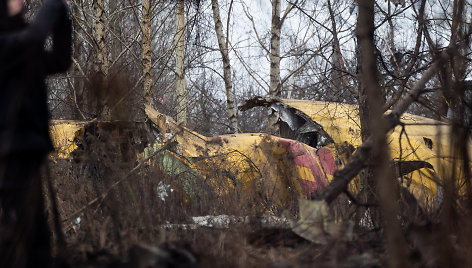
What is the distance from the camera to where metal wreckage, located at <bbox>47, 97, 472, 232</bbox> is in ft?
17.8

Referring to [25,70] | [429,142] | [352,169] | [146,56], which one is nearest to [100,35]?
[146,56]

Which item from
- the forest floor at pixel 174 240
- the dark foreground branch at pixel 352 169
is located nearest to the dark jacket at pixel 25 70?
the forest floor at pixel 174 240

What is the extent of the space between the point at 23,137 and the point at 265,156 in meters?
4.61

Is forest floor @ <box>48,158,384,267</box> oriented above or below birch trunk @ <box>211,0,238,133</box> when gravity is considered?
below

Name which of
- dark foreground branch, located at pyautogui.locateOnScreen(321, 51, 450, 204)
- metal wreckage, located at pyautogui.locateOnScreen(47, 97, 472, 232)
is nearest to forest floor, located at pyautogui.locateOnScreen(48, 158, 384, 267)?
dark foreground branch, located at pyautogui.locateOnScreen(321, 51, 450, 204)

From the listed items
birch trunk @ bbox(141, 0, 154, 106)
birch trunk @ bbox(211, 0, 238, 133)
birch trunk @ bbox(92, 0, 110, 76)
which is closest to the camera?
birch trunk @ bbox(92, 0, 110, 76)

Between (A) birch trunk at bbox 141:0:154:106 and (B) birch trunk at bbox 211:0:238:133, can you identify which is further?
(B) birch trunk at bbox 211:0:238:133

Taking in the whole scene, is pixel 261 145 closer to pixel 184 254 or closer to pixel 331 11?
pixel 331 11

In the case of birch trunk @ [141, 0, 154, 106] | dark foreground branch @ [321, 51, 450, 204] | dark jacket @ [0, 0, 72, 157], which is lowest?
dark foreground branch @ [321, 51, 450, 204]

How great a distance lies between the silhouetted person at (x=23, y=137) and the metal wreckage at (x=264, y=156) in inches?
101

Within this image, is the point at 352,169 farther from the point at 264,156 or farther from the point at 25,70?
the point at 264,156

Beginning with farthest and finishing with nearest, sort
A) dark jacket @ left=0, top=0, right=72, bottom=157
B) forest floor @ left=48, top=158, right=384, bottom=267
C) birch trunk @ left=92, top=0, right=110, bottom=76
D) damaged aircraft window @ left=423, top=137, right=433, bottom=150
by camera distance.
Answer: birch trunk @ left=92, top=0, right=110, bottom=76, damaged aircraft window @ left=423, top=137, right=433, bottom=150, forest floor @ left=48, top=158, right=384, bottom=267, dark jacket @ left=0, top=0, right=72, bottom=157

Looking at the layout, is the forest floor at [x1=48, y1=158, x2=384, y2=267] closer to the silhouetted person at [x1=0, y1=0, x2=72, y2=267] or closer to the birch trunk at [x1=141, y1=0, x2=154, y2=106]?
the silhouetted person at [x1=0, y1=0, x2=72, y2=267]

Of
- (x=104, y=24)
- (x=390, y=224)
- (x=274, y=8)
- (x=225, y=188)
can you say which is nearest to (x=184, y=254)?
(x=390, y=224)
